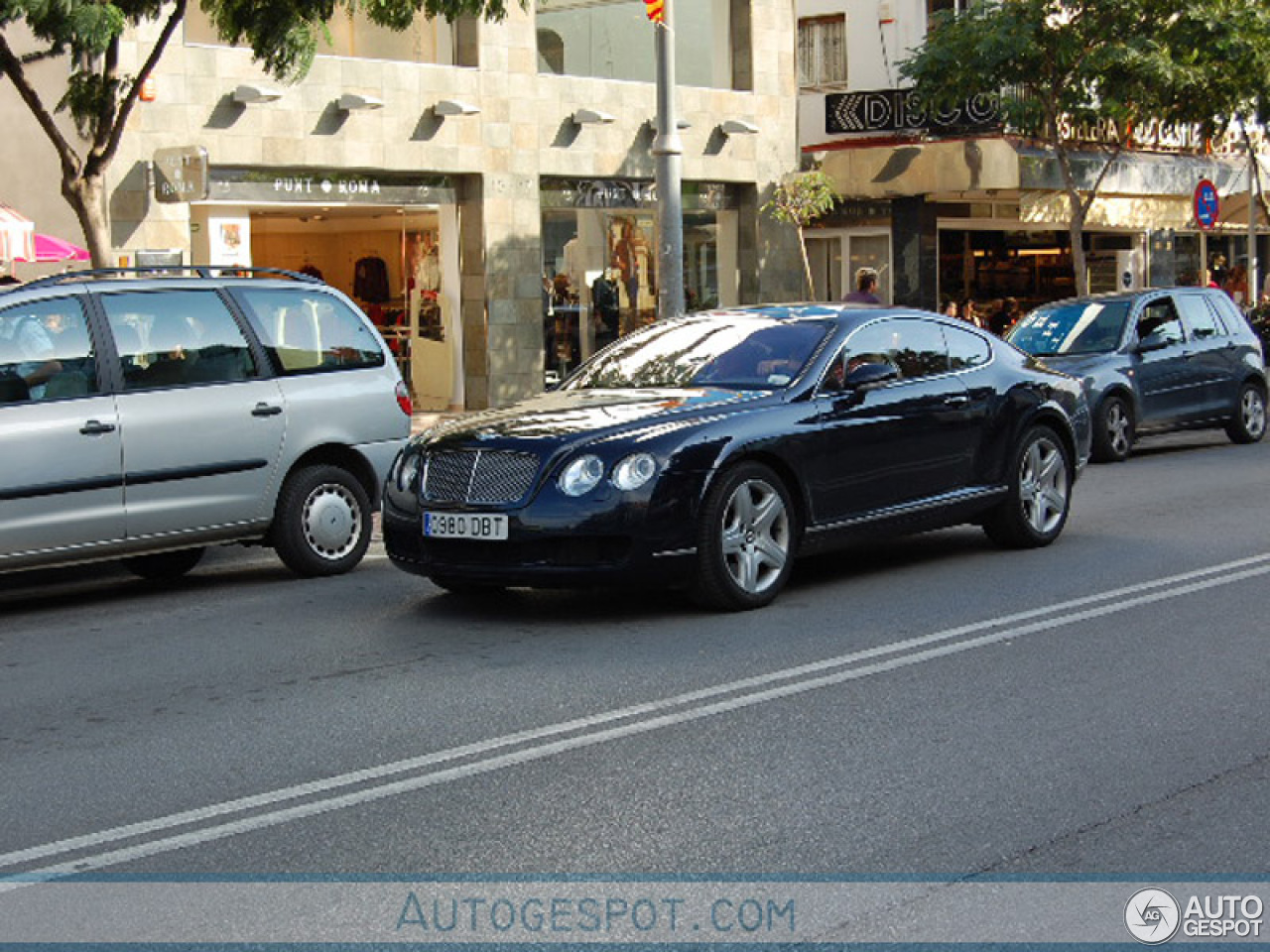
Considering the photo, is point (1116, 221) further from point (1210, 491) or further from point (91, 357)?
point (91, 357)

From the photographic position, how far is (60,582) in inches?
472

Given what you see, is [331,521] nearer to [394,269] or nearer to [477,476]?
[477,476]

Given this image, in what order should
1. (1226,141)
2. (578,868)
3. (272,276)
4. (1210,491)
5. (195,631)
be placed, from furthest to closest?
1. (1226,141)
2. (1210,491)
3. (272,276)
4. (195,631)
5. (578,868)

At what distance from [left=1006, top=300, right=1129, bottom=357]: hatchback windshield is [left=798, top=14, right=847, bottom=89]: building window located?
16127 millimetres

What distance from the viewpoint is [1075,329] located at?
19.1 metres

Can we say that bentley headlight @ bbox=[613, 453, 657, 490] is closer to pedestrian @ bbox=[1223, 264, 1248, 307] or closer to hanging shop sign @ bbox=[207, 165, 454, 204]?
hanging shop sign @ bbox=[207, 165, 454, 204]

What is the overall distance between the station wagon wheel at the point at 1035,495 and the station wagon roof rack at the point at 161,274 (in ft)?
13.9

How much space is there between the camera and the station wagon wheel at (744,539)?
927cm

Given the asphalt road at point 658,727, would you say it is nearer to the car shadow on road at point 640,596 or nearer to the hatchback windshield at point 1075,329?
the car shadow on road at point 640,596

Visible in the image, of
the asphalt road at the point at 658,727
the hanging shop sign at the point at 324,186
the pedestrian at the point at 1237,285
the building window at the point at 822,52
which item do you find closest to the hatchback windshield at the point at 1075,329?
the asphalt road at the point at 658,727

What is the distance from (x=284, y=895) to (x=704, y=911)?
1.09 metres

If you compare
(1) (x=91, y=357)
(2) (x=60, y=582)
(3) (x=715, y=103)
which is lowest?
(2) (x=60, y=582)

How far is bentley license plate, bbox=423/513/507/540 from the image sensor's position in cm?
915

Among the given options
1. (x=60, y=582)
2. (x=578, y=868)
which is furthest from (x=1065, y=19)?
(x=578, y=868)
